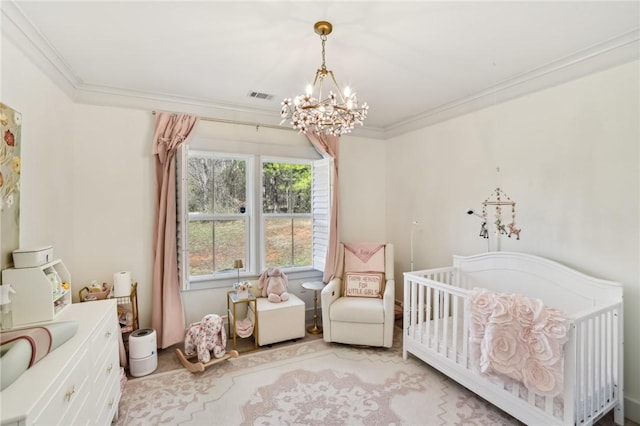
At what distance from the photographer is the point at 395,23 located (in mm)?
1808

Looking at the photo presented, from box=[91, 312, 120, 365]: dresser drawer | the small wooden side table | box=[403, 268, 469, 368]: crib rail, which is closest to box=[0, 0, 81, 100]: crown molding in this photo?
box=[91, 312, 120, 365]: dresser drawer

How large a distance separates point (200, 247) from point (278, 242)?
86cm

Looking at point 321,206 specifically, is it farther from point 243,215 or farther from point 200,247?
point 200,247

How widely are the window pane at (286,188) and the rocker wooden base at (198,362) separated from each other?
59.9 inches

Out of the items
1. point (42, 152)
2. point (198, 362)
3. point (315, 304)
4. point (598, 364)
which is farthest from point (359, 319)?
point (42, 152)

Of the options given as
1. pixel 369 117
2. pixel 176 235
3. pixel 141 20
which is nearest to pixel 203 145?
pixel 176 235

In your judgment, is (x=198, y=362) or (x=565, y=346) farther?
(x=198, y=362)

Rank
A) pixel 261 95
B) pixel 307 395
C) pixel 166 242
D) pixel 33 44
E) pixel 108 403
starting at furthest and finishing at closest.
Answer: pixel 261 95
pixel 166 242
pixel 307 395
pixel 33 44
pixel 108 403

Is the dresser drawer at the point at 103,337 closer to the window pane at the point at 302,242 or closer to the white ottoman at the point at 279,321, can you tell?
the white ottoman at the point at 279,321

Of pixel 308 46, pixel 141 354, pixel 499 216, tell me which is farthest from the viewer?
pixel 499 216

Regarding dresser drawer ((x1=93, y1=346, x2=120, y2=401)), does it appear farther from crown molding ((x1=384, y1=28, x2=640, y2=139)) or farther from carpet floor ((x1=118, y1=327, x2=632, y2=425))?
crown molding ((x1=384, y1=28, x2=640, y2=139))

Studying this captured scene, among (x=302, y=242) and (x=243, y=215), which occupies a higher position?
(x=243, y=215)

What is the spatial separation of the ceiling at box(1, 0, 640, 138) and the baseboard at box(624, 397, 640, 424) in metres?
2.22

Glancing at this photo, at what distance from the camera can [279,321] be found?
3008 mm
